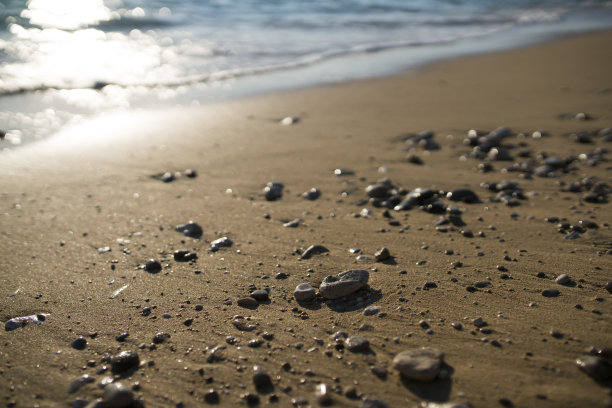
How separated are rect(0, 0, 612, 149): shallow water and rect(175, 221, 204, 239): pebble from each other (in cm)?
266

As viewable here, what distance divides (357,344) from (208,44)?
356 inches

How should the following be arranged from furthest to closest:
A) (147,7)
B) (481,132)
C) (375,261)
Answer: (147,7) < (481,132) < (375,261)

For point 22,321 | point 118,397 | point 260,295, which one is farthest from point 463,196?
point 22,321

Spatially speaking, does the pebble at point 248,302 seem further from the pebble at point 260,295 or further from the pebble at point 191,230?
the pebble at point 191,230

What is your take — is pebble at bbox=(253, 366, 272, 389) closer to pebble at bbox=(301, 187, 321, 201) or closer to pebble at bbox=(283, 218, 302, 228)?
pebble at bbox=(283, 218, 302, 228)

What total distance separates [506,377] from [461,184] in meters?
2.12

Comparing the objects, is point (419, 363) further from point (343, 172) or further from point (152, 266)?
point (343, 172)

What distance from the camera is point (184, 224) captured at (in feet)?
10.9

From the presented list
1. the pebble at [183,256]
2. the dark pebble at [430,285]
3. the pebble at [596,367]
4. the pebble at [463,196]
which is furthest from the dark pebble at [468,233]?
the pebble at [183,256]

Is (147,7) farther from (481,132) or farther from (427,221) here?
(427,221)

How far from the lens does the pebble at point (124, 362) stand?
205 centimetres

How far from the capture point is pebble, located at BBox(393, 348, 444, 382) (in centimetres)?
191

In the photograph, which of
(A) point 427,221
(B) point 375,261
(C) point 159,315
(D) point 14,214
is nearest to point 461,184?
(A) point 427,221

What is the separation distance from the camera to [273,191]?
3.76 metres
